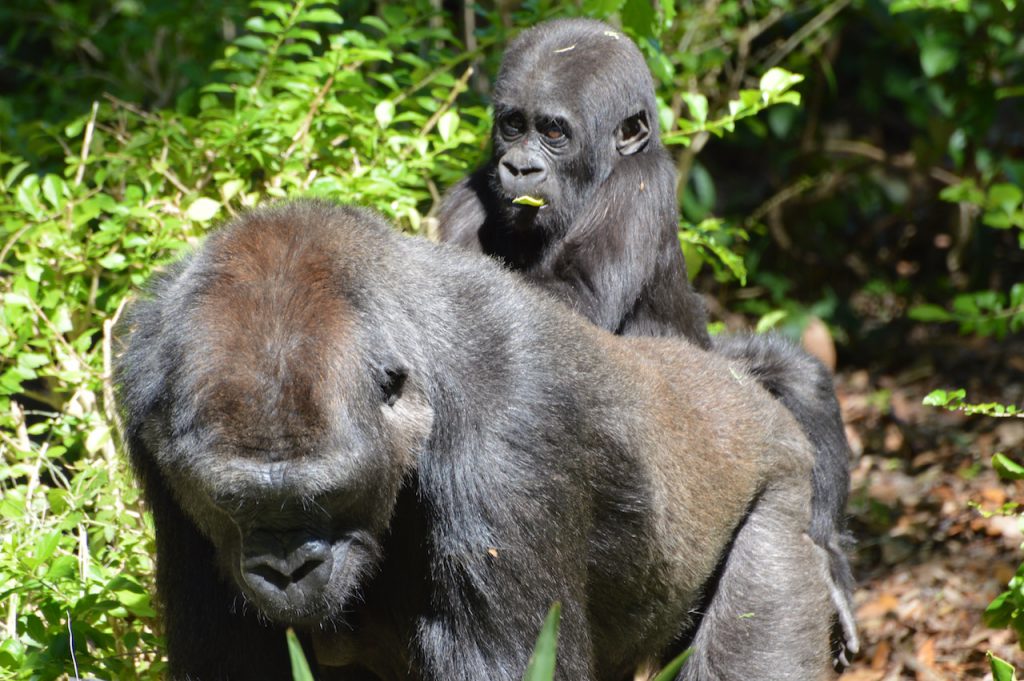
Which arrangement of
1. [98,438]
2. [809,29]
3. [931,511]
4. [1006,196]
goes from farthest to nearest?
[809,29], [931,511], [1006,196], [98,438]

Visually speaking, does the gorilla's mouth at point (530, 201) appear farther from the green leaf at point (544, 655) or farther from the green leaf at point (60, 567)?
the green leaf at point (544, 655)

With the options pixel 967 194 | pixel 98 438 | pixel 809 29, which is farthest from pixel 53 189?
pixel 809 29

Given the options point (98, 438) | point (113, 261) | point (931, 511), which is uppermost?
point (113, 261)

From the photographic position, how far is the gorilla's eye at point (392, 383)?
10.7 ft

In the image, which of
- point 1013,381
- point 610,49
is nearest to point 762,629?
point 610,49

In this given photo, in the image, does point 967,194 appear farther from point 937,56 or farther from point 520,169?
point 520,169

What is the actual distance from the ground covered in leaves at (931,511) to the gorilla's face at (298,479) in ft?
8.29

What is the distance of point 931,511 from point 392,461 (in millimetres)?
5109

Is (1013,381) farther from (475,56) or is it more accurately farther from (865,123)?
(475,56)

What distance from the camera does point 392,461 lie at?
328 cm

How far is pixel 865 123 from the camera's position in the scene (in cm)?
1131

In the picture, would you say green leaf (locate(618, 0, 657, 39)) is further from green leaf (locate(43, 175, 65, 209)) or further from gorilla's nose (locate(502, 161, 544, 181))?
green leaf (locate(43, 175, 65, 209))

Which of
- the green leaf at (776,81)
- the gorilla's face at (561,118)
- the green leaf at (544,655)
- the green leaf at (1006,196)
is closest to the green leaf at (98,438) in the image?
the gorilla's face at (561,118)

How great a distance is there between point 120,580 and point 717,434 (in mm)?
2164
